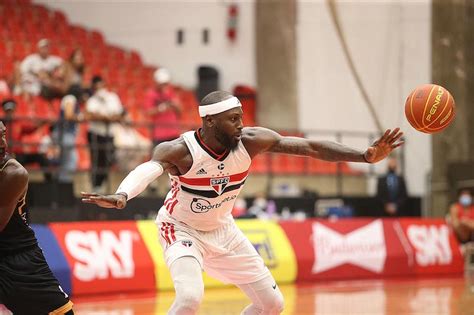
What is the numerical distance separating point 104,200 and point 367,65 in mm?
16146

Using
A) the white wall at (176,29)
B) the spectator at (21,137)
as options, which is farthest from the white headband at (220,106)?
the white wall at (176,29)

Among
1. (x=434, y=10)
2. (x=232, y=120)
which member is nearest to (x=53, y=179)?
(x=232, y=120)

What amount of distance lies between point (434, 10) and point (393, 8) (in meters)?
1.21

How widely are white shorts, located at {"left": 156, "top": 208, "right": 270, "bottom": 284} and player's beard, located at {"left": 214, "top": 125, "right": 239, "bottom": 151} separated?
726 mm

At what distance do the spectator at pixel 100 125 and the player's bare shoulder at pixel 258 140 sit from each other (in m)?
8.10

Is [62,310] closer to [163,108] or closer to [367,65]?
[163,108]

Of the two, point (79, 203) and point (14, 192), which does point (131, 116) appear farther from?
point (14, 192)

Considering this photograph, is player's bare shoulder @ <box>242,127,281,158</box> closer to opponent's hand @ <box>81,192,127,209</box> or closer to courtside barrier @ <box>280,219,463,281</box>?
opponent's hand @ <box>81,192,127,209</box>

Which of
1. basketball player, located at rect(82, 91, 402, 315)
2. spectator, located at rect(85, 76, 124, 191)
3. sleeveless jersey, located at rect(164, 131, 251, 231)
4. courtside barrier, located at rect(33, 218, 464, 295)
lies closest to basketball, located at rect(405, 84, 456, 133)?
basketball player, located at rect(82, 91, 402, 315)

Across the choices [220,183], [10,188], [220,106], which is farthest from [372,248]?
[10,188]

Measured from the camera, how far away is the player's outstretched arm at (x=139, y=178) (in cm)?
673

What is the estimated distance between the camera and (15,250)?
664 cm

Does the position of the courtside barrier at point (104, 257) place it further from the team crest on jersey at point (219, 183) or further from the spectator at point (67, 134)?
the team crest on jersey at point (219, 183)

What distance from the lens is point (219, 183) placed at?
25.5 ft
